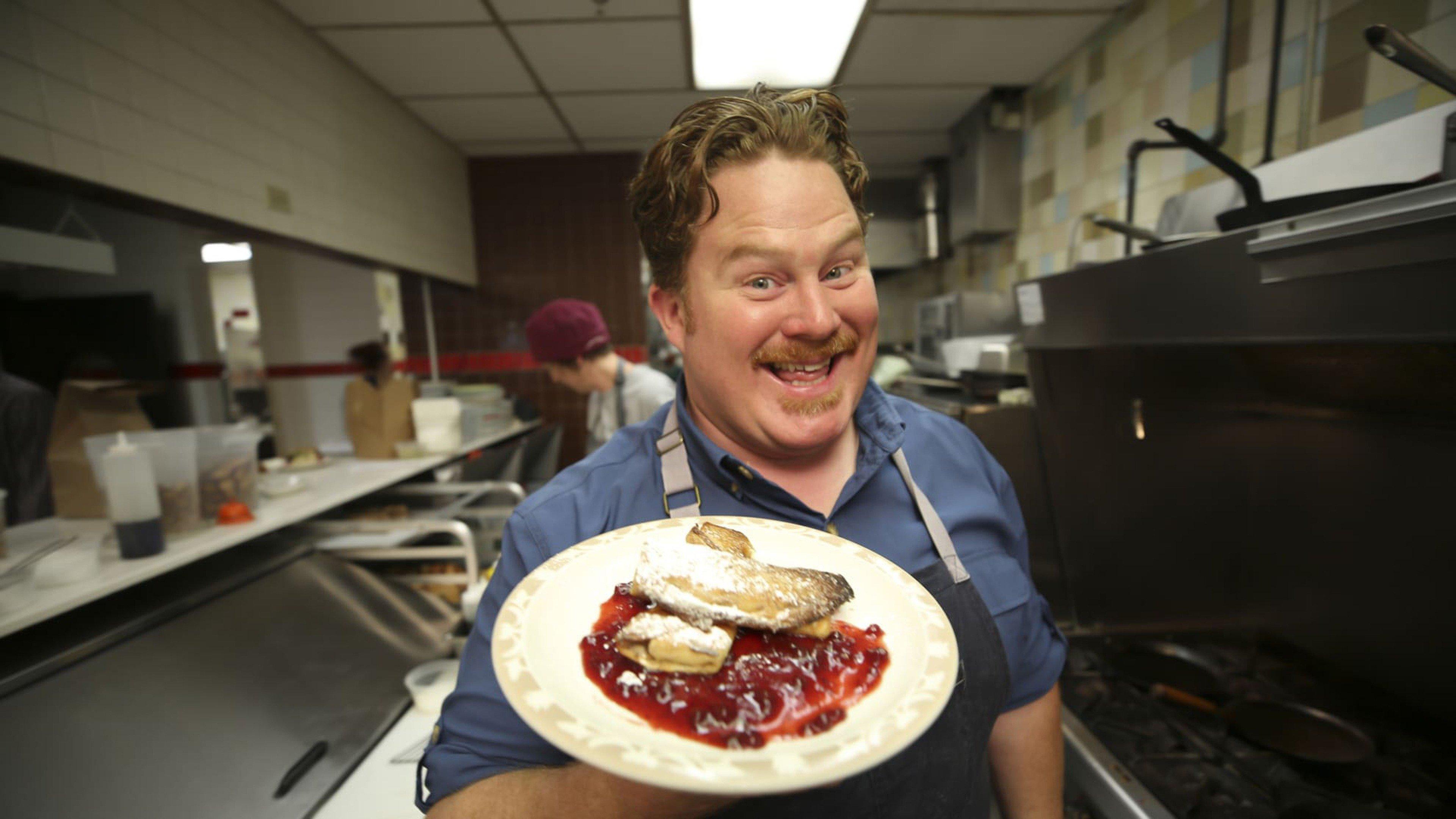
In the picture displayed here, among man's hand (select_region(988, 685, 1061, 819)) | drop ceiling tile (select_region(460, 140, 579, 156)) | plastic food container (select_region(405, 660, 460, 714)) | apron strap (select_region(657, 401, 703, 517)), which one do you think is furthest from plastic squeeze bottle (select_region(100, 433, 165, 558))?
drop ceiling tile (select_region(460, 140, 579, 156))

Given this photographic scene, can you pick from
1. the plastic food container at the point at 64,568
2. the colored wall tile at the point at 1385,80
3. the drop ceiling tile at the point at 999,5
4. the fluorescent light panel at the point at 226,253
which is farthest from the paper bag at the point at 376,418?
the colored wall tile at the point at 1385,80

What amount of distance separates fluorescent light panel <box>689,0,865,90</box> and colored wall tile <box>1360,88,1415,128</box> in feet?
6.94

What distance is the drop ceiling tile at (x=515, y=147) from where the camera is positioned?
5.00 m

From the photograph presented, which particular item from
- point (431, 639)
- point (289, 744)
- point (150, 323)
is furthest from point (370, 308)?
point (289, 744)

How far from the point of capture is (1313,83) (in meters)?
2.11

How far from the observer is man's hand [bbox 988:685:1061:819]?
1119 mm

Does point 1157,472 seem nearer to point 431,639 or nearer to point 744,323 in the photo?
point 744,323

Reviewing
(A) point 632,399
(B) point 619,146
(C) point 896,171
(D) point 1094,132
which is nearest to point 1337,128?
(D) point 1094,132

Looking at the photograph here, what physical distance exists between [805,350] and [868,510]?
33cm

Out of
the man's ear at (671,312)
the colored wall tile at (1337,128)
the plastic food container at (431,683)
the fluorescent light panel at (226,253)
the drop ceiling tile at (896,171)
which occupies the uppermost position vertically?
the drop ceiling tile at (896,171)

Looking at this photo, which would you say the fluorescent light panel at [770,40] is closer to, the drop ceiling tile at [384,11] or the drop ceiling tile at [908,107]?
the drop ceiling tile at [908,107]

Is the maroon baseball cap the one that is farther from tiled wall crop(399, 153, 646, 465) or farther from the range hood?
tiled wall crop(399, 153, 646, 465)

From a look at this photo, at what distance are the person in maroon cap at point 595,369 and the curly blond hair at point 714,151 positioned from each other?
7.04 feet

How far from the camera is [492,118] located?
14.5 ft
